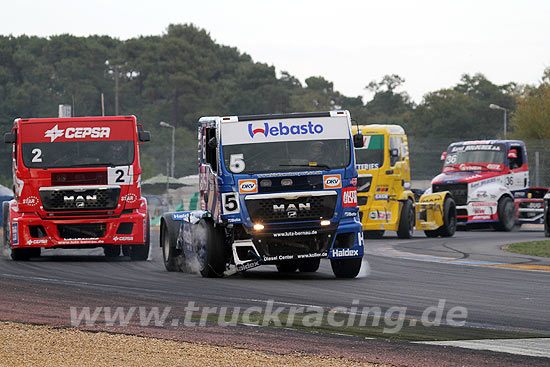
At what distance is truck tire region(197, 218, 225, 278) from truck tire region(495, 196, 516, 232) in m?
16.6

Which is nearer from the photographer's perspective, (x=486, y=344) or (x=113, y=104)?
(x=486, y=344)

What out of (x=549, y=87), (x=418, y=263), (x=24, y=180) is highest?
(x=549, y=87)

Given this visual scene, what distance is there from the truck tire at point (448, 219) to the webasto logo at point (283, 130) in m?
12.8

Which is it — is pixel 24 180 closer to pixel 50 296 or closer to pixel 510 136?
pixel 50 296

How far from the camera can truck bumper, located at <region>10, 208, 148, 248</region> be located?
1866 centimetres

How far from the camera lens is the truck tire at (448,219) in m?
27.3

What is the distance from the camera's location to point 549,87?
61.2 meters

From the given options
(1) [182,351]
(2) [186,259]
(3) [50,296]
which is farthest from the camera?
(2) [186,259]

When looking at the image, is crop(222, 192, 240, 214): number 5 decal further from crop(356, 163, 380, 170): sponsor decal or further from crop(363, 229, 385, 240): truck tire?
crop(363, 229, 385, 240): truck tire

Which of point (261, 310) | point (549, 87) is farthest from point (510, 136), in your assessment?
point (261, 310)

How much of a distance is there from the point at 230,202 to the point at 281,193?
0.74 metres

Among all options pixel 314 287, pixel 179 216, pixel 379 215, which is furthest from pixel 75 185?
pixel 379 215

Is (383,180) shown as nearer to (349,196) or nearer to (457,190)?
(457,190)

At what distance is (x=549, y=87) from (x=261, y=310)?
175 feet
